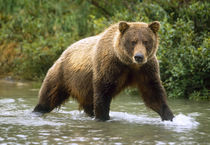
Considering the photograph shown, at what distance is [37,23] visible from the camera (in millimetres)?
15375

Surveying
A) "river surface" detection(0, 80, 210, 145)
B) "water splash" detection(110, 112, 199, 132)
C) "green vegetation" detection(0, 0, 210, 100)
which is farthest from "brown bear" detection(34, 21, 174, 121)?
"green vegetation" detection(0, 0, 210, 100)

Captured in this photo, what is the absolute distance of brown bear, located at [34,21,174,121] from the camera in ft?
21.7

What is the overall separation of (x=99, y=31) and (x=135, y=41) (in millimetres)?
5337

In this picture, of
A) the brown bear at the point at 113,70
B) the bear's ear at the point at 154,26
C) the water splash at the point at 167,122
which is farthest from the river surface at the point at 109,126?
the bear's ear at the point at 154,26

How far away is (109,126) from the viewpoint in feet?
21.7

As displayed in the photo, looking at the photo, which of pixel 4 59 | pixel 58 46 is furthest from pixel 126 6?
pixel 4 59

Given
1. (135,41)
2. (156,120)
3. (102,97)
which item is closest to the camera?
(135,41)

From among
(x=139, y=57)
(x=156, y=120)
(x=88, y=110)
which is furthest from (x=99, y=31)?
(x=139, y=57)

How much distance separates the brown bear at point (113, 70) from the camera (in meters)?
6.63

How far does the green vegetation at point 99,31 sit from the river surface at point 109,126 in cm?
85

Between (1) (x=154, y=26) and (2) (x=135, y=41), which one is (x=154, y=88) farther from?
(1) (x=154, y=26)

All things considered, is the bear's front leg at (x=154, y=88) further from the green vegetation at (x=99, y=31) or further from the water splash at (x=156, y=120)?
the green vegetation at (x=99, y=31)

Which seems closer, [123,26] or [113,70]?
[123,26]

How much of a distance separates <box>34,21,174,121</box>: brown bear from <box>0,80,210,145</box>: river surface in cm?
35
